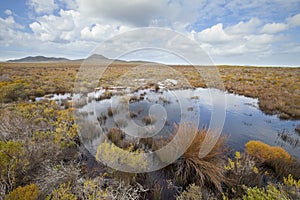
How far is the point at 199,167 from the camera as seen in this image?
4301mm

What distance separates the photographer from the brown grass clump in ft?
13.4

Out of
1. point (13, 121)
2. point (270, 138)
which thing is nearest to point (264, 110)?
point (270, 138)

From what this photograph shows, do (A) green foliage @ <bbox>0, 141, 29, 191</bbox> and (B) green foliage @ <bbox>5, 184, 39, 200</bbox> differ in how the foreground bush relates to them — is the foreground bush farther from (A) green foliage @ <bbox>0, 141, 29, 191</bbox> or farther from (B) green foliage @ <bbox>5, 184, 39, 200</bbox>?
(A) green foliage @ <bbox>0, 141, 29, 191</bbox>

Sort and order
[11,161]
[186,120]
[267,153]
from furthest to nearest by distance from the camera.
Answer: [186,120], [267,153], [11,161]

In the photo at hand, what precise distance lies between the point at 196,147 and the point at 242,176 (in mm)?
1262

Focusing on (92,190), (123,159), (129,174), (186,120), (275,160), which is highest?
(92,190)

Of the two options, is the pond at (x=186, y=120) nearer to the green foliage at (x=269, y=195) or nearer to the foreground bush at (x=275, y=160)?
the foreground bush at (x=275, y=160)

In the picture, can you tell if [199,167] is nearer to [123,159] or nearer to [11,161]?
[123,159]

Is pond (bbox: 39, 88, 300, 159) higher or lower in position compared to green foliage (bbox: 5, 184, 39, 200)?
lower

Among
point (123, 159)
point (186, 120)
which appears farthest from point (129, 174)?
point (186, 120)

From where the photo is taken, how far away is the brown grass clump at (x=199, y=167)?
4.09 m

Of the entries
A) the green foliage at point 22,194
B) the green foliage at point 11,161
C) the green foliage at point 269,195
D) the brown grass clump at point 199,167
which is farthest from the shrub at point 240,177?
the green foliage at point 11,161

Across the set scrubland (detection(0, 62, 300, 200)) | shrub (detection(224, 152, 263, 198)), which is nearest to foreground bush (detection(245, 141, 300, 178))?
scrubland (detection(0, 62, 300, 200))

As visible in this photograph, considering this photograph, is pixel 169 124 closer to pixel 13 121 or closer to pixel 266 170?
pixel 266 170
